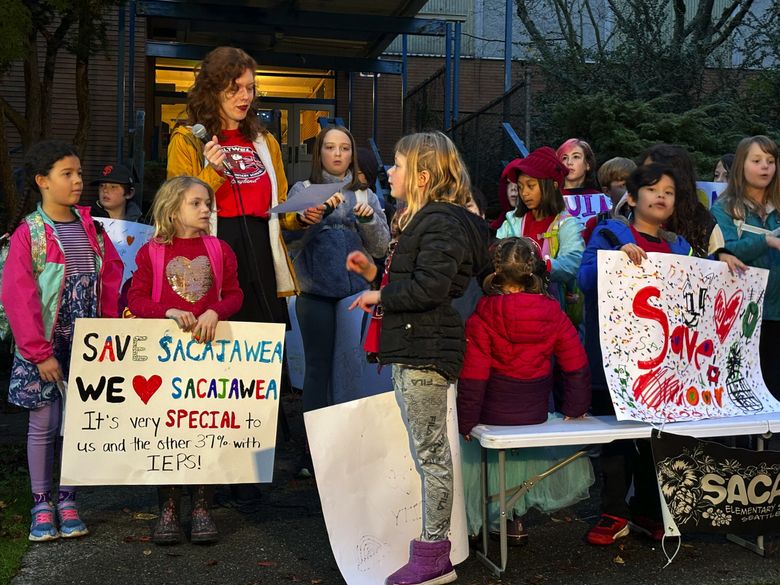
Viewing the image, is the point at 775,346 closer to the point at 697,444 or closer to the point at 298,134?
the point at 697,444

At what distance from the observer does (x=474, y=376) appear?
444 centimetres

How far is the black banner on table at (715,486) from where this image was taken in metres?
4.41

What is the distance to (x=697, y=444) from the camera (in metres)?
4.46

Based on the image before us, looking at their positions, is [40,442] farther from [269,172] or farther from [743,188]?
[743,188]

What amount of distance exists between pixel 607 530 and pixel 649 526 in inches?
9.7

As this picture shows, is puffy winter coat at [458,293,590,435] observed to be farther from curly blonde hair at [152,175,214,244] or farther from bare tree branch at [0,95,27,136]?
bare tree branch at [0,95,27,136]

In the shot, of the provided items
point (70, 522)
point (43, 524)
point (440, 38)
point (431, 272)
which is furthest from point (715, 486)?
point (440, 38)

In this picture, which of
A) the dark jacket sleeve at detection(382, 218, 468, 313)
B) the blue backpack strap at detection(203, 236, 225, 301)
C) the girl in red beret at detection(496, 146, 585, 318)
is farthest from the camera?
the girl in red beret at detection(496, 146, 585, 318)

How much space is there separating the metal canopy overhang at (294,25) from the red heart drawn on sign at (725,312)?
A: 391 inches

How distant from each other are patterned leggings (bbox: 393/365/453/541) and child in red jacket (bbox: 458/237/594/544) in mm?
309

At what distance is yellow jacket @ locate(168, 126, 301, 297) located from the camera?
5.08m

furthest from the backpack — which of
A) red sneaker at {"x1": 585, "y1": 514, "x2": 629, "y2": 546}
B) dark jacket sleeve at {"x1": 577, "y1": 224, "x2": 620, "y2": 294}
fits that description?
red sneaker at {"x1": 585, "y1": 514, "x2": 629, "y2": 546}

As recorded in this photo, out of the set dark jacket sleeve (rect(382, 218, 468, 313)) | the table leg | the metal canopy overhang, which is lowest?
the table leg

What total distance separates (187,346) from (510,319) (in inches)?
59.7
